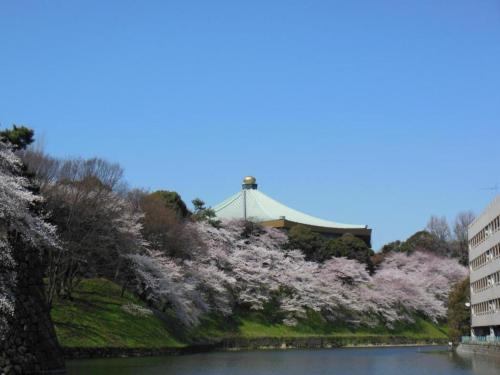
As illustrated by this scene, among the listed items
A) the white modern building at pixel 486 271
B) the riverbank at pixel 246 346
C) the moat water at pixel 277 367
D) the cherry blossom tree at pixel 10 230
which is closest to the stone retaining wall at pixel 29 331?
the cherry blossom tree at pixel 10 230

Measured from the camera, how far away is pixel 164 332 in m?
38.4

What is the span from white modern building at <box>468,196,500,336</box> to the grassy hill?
43.1 ft

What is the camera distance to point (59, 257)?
106 feet

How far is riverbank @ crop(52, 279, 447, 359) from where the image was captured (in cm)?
3231

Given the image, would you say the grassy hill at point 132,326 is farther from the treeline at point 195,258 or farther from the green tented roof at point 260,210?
the green tented roof at point 260,210

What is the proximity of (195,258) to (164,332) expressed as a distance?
10.4 m

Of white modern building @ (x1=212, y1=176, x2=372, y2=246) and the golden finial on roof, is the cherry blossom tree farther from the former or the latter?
the golden finial on roof

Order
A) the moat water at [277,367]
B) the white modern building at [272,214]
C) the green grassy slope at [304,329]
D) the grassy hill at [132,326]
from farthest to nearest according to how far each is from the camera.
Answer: the white modern building at [272,214], the green grassy slope at [304,329], the grassy hill at [132,326], the moat water at [277,367]

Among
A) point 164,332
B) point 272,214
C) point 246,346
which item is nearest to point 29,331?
point 164,332

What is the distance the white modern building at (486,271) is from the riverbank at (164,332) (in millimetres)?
12445

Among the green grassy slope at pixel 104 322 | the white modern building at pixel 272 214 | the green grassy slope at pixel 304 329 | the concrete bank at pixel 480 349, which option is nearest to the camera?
the green grassy slope at pixel 104 322

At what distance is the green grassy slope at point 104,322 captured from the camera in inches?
1253

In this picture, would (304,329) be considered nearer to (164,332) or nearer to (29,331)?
(164,332)

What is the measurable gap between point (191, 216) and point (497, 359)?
98.0ft
